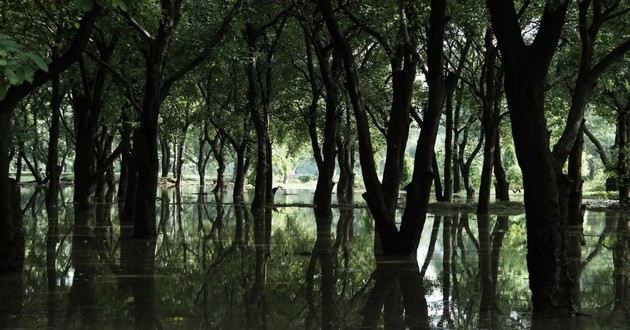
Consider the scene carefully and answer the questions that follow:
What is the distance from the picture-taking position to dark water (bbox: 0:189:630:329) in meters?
7.34

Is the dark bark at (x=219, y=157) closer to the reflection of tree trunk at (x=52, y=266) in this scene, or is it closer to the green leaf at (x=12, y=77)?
the reflection of tree trunk at (x=52, y=266)

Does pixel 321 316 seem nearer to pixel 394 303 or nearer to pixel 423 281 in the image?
pixel 394 303

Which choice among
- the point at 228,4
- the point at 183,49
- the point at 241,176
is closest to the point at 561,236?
the point at 183,49

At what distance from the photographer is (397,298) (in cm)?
870

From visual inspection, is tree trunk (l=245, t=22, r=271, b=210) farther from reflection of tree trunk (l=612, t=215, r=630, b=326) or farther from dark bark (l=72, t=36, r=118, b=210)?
reflection of tree trunk (l=612, t=215, r=630, b=326)

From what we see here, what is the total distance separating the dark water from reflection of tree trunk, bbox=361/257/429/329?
15mm

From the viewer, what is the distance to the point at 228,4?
18625 mm

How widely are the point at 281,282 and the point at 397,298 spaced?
1828 mm

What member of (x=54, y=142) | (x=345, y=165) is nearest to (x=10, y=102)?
(x=54, y=142)

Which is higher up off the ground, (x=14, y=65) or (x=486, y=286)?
(x=14, y=65)

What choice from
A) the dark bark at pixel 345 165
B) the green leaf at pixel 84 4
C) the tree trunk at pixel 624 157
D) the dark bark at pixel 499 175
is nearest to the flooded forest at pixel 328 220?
the tree trunk at pixel 624 157

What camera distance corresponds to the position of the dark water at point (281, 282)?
24.1 ft

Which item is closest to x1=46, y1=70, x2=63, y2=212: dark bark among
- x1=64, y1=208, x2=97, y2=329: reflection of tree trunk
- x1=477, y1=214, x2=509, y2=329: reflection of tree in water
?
x1=64, y1=208, x2=97, y2=329: reflection of tree trunk

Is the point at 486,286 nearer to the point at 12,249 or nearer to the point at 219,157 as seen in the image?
the point at 12,249
